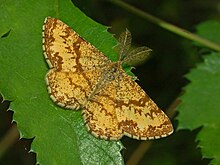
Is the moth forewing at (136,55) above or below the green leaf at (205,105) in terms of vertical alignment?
above

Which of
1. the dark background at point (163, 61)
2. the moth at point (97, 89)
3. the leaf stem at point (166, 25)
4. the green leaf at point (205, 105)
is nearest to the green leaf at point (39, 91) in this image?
the moth at point (97, 89)

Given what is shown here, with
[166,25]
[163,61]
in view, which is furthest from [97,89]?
[163,61]

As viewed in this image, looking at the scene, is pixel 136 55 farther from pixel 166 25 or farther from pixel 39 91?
pixel 166 25

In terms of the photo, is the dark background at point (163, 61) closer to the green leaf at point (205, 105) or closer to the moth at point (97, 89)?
the green leaf at point (205, 105)

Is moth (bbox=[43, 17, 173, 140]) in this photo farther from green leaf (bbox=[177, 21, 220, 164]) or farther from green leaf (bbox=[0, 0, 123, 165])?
green leaf (bbox=[177, 21, 220, 164])

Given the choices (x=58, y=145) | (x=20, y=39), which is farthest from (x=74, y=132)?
(x=20, y=39)

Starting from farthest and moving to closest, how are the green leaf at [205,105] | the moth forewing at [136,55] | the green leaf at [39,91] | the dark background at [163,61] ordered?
the dark background at [163,61] → the green leaf at [205,105] → the moth forewing at [136,55] → the green leaf at [39,91]

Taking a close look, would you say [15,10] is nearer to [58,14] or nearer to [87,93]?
[58,14]

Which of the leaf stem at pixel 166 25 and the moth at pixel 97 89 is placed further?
the leaf stem at pixel 166 25

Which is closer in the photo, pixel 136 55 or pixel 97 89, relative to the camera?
pixel 97 89
